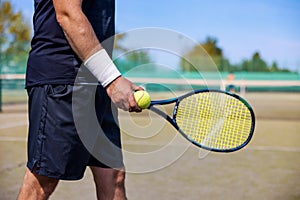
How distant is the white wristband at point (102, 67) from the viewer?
1888 mm

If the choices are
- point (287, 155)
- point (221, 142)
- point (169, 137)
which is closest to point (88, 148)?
point (221, 142)

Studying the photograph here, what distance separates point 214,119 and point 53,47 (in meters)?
0.97

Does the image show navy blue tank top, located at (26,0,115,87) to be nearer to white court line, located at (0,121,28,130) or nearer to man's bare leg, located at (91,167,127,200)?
man's bare leg, located at (91,167,127,200)

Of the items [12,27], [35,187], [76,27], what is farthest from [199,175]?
[12,27]

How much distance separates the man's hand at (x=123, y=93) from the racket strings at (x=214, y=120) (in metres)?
0.59

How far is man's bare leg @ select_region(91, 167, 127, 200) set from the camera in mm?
2297

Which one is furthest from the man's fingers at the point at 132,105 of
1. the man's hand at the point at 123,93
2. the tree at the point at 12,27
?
the tree at the point at 12,27

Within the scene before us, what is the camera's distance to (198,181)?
4.40 m

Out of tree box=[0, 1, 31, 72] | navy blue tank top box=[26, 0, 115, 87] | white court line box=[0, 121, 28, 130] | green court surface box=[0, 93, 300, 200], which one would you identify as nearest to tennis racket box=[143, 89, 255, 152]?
green court surface box=[0, 93, 300, 200]

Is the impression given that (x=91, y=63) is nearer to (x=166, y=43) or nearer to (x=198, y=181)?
(x=166, y=43)

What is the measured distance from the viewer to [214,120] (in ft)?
8.55

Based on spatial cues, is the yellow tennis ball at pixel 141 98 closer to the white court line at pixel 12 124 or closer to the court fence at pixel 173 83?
the court fence at pixel 173 83

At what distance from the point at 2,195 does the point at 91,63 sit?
86.5 inches

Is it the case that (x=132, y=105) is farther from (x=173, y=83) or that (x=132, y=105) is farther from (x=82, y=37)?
(x=173, y=83)
